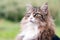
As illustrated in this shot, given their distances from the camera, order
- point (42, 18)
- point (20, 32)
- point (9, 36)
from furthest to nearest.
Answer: point (9, 36) → point (20, 32) → point (42, 18)

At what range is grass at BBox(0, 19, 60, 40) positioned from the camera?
75.8 inches

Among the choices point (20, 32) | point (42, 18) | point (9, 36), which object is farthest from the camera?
point (9, 36)

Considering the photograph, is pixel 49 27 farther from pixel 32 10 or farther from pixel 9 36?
pixel 9 36

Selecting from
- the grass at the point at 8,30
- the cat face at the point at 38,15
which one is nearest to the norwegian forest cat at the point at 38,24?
the cat face at the point at 38,15

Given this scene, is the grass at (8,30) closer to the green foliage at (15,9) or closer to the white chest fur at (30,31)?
the green foliage at (15,9)

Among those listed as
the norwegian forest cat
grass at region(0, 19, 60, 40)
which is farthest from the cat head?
grass at region(0, 19, 60, 40)

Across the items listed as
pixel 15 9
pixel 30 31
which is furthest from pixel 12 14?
pixel 30 31

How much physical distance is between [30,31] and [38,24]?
9 cm

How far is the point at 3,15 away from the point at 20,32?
1.12ft

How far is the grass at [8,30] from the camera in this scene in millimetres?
1925

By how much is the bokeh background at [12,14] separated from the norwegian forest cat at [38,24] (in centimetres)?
25

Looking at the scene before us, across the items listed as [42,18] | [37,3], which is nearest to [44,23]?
[42,18]

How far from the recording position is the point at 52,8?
6.65ft

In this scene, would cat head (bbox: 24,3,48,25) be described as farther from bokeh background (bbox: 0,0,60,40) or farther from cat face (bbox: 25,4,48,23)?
bokeh background (bbox: 0,0,60,40)
